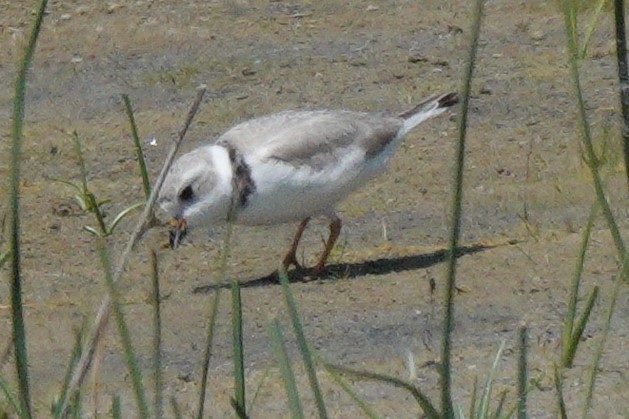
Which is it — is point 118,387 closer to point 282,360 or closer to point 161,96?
point 282,360

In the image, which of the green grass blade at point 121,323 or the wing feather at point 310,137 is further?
the wing feather at point 310,137

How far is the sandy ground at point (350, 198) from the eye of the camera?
3.78 m

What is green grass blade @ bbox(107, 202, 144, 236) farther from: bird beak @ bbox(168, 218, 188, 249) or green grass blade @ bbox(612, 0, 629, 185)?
green grass blade @ bbox(612, 0, 629, 185)

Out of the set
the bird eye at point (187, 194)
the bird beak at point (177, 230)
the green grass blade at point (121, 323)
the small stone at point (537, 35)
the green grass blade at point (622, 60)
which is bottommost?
the bird beak at point (177, 230)

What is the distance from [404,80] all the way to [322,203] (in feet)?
4.25

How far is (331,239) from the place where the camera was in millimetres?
4984

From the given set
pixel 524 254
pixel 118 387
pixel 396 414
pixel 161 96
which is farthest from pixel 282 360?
pixel 161 96

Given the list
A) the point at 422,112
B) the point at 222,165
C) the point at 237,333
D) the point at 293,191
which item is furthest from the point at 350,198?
the point at 237,333

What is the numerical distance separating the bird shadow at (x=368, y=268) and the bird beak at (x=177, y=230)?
31 centimetres

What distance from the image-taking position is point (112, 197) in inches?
213

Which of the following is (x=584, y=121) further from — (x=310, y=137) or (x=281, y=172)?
(x=310, y=137)

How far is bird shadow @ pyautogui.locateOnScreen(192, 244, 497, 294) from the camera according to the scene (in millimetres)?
4695

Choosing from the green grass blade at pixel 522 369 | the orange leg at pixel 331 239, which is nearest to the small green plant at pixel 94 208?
the orange leg at pixel 331 239

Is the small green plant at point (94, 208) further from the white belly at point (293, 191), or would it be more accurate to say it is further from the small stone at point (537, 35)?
the small stone at point (537, 35)
